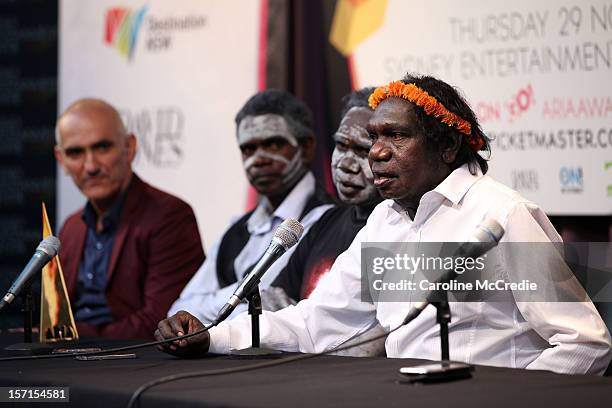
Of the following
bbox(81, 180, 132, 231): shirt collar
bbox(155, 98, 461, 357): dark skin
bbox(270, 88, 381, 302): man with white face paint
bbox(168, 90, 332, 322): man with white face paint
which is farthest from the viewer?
bbox(81, 180, 132, 231): shirt collar

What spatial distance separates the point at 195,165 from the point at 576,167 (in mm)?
2232

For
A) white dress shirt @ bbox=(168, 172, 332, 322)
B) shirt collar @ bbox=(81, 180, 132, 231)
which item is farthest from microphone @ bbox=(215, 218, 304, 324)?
shirt collar @ bbox=(81, 180, 132, 231)

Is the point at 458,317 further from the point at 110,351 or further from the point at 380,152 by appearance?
the point at 110,351

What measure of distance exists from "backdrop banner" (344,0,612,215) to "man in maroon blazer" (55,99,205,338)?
127 centimetres

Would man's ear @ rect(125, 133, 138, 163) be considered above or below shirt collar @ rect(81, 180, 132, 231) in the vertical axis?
above

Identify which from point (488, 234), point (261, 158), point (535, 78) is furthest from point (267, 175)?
point (488, 234)

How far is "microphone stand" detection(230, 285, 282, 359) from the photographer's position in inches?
118

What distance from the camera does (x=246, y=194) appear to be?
5.93m

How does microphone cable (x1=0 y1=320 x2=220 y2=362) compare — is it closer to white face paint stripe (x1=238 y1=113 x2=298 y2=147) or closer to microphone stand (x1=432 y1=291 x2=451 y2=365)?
microphone stand (x1=432 y1=291 x2=451 y2=365)

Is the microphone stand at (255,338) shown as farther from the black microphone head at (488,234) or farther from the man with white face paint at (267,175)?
the man with white face paint at (267,175)

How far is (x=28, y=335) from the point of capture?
3537mm

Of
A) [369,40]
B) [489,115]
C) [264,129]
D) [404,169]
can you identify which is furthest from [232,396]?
[369,40]

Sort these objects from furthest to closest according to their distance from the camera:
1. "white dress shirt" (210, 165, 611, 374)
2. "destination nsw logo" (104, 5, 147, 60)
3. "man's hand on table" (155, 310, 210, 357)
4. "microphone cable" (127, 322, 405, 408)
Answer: "destination nsw logo" (104, 5, 147, 60)
"man's hand on table" (155, 310, 210, 357)
"white dress shirt" (210, 165, 611, 374)
"microphone cable" (127, 322, 405, 408)

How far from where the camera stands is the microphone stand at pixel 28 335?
3.39m
